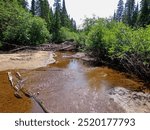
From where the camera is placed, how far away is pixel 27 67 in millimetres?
23359

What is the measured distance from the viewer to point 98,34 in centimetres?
2883

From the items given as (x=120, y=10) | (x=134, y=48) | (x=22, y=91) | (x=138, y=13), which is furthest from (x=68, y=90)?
(x=120, y=10)

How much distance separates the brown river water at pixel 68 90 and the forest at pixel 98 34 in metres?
1.82

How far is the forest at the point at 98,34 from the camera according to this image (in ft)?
59.5

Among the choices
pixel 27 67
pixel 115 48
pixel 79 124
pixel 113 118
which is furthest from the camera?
pixel 27 67

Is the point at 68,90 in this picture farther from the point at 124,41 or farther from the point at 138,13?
the point at 138,13

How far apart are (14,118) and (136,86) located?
11.8m

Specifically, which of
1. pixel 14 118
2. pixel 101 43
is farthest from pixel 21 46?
pixel 14 118

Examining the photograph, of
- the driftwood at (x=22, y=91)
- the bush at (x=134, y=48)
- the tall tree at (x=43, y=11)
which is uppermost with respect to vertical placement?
the tall tree at (x=43, y=11)

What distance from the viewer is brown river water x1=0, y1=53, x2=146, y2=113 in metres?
12.4

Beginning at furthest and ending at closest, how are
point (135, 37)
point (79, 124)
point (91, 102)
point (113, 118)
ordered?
1. point (135, 37)
2. point (91, 102)
3. point (113, 118)
4. point (79, 124)

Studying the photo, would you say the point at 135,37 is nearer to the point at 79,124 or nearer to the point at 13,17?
the point at 79,124

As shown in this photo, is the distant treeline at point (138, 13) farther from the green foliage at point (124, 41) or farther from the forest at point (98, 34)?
the green foliage at point (124, 41)

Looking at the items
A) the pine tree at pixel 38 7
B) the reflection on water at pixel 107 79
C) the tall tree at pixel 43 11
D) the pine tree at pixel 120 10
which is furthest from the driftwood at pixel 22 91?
the pine tree at pixel 120 10
